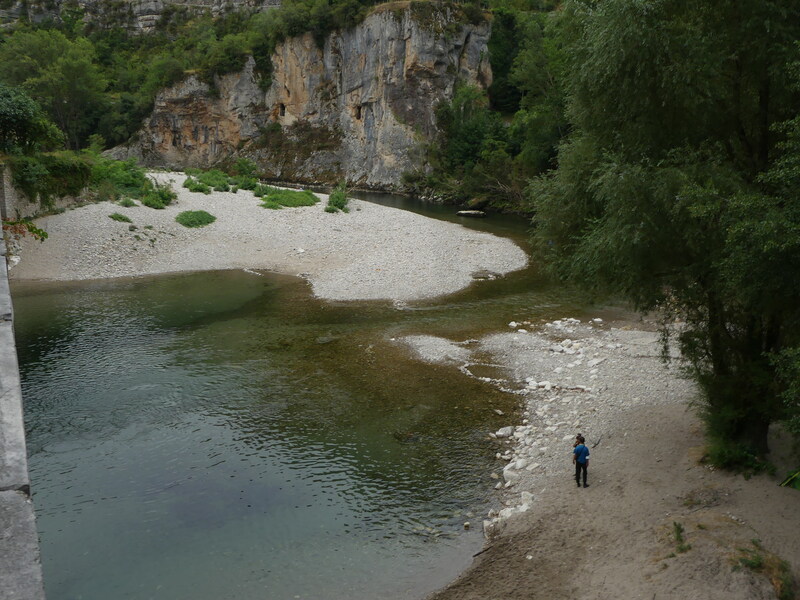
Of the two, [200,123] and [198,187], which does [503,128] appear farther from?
[200,123]

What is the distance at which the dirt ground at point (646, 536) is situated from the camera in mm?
9062

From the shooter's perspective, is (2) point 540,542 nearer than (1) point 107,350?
Yes

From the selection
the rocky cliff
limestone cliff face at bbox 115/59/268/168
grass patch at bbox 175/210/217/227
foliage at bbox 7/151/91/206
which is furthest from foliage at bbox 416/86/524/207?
the rocky cliff

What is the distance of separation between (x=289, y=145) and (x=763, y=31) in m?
74.6

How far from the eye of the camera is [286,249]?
36.2 m

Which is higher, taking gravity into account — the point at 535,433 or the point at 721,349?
the point at 721,349

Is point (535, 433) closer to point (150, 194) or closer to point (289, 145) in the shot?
point (150, 194)

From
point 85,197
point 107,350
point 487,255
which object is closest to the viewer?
point 107,350

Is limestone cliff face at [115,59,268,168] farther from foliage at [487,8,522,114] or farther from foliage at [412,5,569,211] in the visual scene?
foliage at [487,8,522,114]

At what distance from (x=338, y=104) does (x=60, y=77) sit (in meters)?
33.1

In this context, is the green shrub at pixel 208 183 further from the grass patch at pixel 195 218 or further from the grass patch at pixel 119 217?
the grass patch at pixel 119 217

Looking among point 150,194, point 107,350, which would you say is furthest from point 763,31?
point 150,194

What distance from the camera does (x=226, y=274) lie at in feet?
107

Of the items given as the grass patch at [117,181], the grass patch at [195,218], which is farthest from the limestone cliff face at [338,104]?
the grass patch at [195,218]
